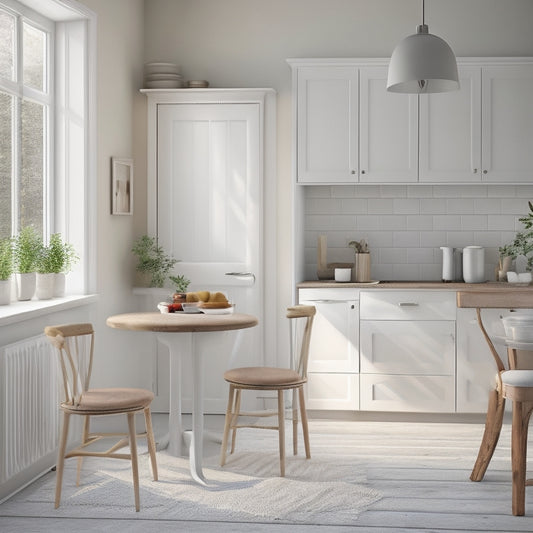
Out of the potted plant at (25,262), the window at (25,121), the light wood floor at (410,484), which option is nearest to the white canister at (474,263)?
the light wood floor at (410,484)

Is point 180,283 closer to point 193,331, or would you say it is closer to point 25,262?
point 25,262

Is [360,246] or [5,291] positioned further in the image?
[360,246]

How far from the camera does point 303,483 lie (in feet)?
14.3

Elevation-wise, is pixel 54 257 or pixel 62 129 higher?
pixel 62 129

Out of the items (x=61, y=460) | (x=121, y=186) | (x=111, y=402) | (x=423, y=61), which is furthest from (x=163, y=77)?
(x=61, y=460)

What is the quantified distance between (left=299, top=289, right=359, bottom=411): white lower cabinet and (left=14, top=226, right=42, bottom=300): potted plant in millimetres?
1925

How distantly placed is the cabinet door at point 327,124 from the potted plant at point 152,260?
1.14 m

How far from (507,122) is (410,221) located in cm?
102

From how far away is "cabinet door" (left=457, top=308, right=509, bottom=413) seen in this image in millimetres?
5656

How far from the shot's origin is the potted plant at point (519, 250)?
19.8 feet

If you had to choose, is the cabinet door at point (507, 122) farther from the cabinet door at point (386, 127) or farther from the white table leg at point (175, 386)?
the white table leg at point (175, 386)

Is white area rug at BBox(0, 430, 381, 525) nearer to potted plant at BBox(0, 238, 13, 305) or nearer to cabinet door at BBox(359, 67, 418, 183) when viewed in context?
potted plant at BBox(0, 238, 13, 305)

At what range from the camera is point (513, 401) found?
3.93 m

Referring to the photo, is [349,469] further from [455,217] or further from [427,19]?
[427,19]
